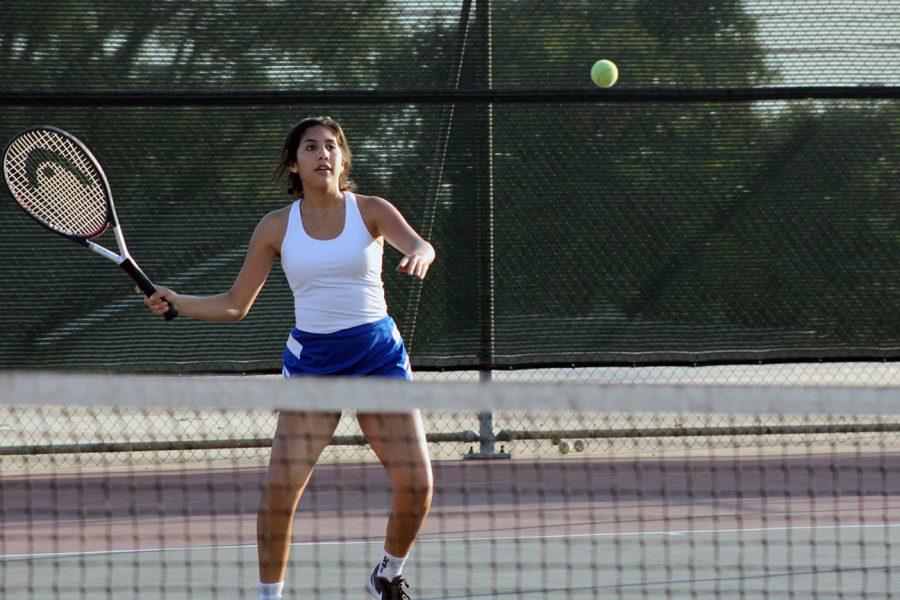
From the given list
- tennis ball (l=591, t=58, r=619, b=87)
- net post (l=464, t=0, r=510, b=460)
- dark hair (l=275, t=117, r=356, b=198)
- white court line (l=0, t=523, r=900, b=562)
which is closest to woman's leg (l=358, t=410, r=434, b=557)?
dark hair (l=275, t=117, r=356, b=198)

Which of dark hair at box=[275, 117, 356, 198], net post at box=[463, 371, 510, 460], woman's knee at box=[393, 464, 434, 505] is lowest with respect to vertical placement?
woman's knee at box=[393, 464, 434, 505]

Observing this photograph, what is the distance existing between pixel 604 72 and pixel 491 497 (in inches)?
81.7

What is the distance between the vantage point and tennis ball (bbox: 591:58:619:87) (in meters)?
6.22

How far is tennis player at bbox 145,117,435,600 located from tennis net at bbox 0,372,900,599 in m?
0.26

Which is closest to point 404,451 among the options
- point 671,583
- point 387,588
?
point 387,588

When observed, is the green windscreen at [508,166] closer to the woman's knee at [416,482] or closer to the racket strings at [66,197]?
the racket strings at [66,197]

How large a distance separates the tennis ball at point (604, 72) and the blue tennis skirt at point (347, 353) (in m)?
3.05

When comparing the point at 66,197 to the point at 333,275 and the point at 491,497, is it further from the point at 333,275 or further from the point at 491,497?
the point at 491,497

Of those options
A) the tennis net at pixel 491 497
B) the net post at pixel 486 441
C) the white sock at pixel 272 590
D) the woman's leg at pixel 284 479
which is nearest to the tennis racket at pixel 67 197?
the tennis net at pixel 491 497

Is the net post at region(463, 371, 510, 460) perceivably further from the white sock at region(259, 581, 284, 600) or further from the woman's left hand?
the woman's left hand

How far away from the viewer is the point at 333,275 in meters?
3.43

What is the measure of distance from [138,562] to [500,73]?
9.58ft

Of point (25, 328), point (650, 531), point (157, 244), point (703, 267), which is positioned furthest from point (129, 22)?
point (650, 531)

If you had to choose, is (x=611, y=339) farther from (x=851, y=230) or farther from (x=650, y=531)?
(x=650, y=531)
